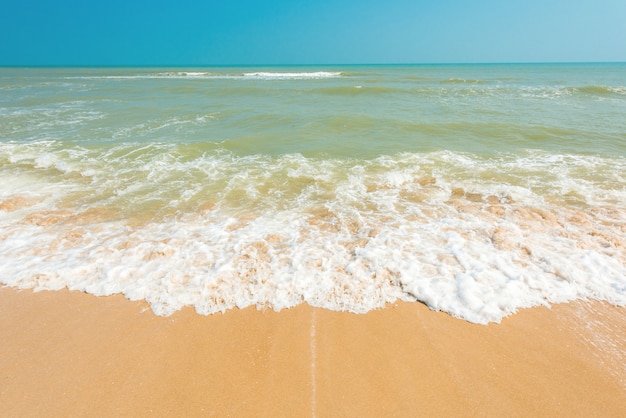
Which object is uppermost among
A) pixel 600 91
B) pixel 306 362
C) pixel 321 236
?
pixel 600 91

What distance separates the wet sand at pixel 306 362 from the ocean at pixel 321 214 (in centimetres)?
23

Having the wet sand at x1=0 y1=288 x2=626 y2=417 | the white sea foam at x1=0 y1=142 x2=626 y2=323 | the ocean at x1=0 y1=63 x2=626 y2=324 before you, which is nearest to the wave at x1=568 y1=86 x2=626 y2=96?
the ocean at x1=0 y1=63 x2=626 y2=324

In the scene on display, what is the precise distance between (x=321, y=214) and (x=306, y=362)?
306 centimetres

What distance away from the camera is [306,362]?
3094mm

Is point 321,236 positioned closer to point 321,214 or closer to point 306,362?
point 321,214

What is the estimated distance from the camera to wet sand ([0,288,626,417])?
272 cm

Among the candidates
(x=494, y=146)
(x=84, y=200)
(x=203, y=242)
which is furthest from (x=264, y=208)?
(x=494, y=146)

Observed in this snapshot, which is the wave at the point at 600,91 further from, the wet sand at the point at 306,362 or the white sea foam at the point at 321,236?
the wet sand at the point at 306,362

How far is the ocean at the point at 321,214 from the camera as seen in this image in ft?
13.0

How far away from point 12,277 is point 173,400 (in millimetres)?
3164

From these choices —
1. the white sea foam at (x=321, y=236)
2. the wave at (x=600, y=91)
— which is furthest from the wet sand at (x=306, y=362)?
the wave at (x=600, y=91)

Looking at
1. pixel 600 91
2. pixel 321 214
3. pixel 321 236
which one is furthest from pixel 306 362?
pixel 600 91

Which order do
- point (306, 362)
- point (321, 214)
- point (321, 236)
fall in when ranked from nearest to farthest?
1. point (306, 362)
2. point (321, 236)
3. point (321, 214)

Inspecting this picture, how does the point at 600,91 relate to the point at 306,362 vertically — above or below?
above
